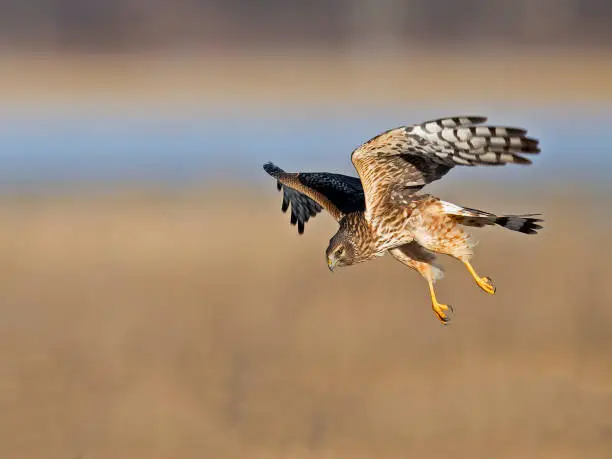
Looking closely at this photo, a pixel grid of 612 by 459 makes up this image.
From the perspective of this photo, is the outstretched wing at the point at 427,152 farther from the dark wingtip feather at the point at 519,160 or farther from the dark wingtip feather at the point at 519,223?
the dark wingtip feather at the point at 519,223

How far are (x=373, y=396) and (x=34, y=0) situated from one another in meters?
34.8

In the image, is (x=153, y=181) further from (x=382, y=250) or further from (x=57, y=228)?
(x=382, y=250)

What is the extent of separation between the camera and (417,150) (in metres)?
10.5

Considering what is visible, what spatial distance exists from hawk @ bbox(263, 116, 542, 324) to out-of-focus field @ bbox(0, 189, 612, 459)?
1.88 m

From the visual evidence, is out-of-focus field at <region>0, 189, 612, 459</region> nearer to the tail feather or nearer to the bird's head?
the bird's head

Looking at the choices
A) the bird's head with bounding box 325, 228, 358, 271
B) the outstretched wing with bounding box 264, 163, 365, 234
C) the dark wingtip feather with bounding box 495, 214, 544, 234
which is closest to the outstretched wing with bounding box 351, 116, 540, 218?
the bird's head with bounding box 325, 228, 358, 271

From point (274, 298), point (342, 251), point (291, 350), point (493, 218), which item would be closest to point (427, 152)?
point (493, 218)

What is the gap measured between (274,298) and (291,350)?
198cm

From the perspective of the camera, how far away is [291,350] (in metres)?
14.7

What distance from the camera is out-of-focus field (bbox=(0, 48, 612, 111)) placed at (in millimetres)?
Result: 37562

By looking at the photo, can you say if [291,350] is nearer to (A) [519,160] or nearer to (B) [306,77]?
(A) [519,160]

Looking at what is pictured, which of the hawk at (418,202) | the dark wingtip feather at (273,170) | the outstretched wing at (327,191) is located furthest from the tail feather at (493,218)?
the dark wingtip feather at (273,170)

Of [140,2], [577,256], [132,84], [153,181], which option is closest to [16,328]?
[577,256]

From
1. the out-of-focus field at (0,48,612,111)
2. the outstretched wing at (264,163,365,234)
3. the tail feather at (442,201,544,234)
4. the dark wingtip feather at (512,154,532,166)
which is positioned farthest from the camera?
the out-of-focus field at (0,48,612,111)
